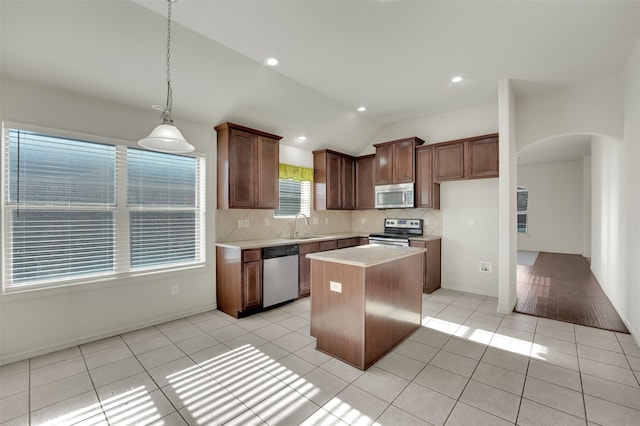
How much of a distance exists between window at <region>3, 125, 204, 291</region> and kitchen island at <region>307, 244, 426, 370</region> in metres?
2.02

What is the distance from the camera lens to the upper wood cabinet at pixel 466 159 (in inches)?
167

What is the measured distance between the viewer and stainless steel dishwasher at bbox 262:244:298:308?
3.87 metres

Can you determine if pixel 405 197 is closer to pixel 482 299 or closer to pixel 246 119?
pixel 482 299

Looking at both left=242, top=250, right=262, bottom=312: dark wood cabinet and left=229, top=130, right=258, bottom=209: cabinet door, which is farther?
left=229, top=130, right=258, bottom=209: cabinet door

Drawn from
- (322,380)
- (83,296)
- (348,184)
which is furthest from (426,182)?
(83,296)

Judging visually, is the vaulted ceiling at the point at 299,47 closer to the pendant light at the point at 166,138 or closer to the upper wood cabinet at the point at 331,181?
the pendant light at the point at 166,138

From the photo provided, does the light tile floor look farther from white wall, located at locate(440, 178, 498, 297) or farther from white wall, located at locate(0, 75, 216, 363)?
white wall, located at locate(440, 178, 498, 297)

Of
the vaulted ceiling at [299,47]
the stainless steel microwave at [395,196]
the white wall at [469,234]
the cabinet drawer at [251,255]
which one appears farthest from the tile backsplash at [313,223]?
the vaulted ceiling at [299,47]

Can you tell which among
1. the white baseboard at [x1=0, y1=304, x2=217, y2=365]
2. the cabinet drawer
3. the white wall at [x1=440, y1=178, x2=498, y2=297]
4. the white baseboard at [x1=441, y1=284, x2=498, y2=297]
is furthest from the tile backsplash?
the white baseboard at [x1=0, y1=304, x2=217, y2=365]

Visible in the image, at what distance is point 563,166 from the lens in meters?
8.67

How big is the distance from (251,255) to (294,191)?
1.90 meters

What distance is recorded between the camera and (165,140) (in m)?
2.07

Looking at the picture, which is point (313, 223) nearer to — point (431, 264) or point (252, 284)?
point (252, 284)

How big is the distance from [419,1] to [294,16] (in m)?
1.02
